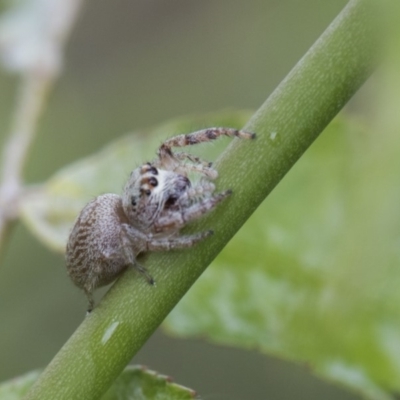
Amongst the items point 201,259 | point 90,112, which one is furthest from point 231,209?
point 90,112

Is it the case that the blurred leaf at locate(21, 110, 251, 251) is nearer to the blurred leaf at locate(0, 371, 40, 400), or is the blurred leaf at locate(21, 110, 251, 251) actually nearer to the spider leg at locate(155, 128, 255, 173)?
the spider leg at locate(155, 128, 255, 173)

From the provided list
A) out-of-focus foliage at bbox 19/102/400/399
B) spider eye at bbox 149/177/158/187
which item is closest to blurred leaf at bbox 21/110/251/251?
out-of-focus foliage at bbox 19/102/400/399

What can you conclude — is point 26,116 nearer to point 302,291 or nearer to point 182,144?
point 182,144

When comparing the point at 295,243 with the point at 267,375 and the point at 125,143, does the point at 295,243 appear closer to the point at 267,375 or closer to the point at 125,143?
the point at 125,143

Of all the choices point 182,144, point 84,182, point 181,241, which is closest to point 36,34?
point 84,182

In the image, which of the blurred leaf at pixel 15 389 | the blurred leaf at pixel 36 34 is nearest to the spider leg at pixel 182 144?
the blurred leaf at pixel 15 389

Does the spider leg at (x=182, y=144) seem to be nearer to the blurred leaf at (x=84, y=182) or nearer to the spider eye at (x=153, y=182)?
the spider eye at (x=153, y=182)
